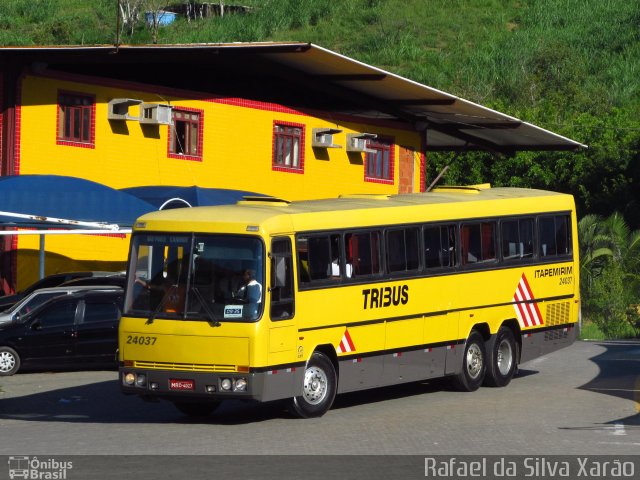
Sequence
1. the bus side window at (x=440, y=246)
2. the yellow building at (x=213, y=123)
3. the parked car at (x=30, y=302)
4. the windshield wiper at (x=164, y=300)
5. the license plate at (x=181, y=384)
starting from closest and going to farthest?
the license plate at (x=181, y=384)
the windshield wiper at (x=164, y=300)
the bus side window at (x=440, y=246)
the parked car at (x=30, y=302)
the yellow building at (x=213, y=123)

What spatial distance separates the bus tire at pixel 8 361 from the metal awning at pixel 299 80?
7.30 m

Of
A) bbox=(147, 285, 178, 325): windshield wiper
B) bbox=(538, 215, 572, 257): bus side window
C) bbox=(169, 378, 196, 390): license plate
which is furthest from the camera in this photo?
bbox=(538, 215, 572, 257): bus side window

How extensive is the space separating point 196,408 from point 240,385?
1.81 metres

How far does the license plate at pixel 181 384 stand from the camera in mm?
16531

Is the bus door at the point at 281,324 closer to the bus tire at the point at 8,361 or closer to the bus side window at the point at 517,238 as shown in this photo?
the bus side window at the point at 517,238

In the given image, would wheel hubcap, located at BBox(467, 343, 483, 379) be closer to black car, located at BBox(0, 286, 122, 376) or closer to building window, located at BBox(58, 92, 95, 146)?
black car, located at BBox(0, 286, 122, 376)

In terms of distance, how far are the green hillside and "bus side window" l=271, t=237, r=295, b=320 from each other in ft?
131

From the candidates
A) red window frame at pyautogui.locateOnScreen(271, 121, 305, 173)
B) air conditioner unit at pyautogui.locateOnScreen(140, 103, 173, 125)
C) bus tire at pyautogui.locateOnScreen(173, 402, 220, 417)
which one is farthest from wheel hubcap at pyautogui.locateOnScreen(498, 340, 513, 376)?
red window frame at pyautogui.locateOnScreen(271, 121, 305, 173)

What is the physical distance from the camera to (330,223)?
723 inches

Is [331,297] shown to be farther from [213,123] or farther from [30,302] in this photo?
[213,123]

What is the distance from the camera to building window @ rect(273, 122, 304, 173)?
36219mm
